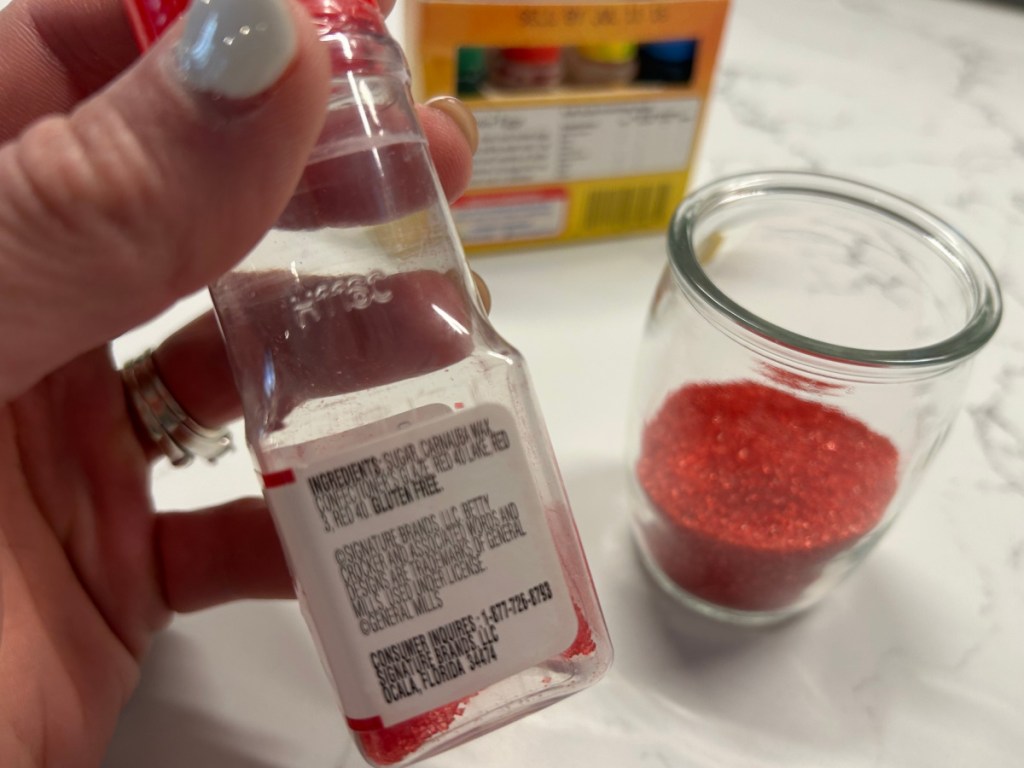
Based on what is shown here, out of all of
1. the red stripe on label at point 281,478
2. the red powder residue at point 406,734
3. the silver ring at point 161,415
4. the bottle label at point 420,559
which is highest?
the red stripe on label at point 281,478

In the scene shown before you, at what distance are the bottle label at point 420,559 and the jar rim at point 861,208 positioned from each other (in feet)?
0.44

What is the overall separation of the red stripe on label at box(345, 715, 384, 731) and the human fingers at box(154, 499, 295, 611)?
13cm

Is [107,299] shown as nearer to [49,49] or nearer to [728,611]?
[49,49]

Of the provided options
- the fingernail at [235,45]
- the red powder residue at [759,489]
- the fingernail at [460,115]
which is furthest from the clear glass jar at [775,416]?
the fingernail at [235,45]

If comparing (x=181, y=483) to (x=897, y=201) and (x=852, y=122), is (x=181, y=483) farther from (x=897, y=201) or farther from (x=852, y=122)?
(x=852, y=122)

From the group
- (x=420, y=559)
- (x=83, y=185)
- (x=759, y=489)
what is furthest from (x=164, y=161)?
(x=759, y=489)

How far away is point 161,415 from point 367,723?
24cm

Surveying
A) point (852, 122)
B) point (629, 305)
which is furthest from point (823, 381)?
point (852, 122)

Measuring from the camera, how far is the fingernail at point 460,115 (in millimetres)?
430

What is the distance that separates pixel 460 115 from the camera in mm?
432

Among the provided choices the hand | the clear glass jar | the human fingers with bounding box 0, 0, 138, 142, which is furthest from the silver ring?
the clear glass jar

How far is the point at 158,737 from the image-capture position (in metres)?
0.39

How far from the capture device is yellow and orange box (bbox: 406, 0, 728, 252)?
549 millimetres

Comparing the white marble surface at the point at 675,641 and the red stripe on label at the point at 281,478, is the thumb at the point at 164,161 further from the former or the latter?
the white marble surface at the point at 675,641
